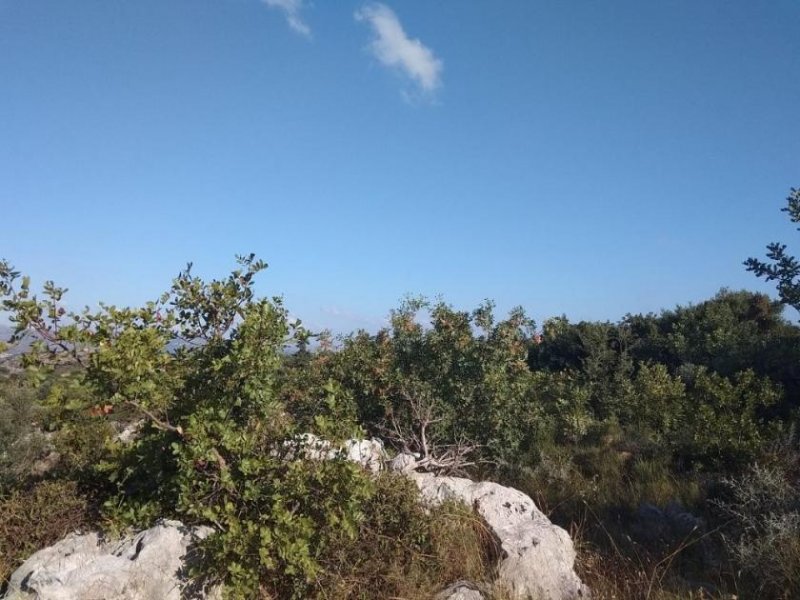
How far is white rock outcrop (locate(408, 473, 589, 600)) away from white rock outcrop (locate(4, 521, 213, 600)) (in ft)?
6.05

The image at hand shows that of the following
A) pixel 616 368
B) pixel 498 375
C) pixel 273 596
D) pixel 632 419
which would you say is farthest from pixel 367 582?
pixel 616 368

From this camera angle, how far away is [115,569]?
12.2ft

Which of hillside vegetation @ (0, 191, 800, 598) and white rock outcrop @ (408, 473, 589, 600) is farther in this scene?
white rock outcrop @ (408, 473, 589, 600)

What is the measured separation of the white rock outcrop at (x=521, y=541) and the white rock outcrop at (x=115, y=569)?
1.84 m

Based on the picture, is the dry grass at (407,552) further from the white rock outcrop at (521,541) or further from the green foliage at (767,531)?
the green foliage at (767,531)

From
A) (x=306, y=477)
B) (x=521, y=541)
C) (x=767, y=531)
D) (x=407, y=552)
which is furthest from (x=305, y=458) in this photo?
(x=767, y=531)

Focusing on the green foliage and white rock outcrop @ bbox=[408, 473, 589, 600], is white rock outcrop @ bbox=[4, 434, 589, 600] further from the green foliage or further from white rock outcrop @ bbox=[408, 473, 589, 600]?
the green foliage

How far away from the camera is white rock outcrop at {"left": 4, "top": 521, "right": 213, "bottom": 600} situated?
3627 mm

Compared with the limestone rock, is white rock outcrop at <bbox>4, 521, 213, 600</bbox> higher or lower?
higher

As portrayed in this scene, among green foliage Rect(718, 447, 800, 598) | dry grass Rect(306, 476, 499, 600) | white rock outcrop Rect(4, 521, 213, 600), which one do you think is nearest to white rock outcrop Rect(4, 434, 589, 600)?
white rock outcrop Rect(4, 521, 213, 600)

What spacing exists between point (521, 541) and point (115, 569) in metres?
2.84

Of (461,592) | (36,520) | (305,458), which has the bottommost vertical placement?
(461,592)

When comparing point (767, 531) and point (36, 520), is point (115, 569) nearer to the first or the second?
point (36, 520)

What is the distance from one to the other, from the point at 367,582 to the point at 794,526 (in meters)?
3.47
